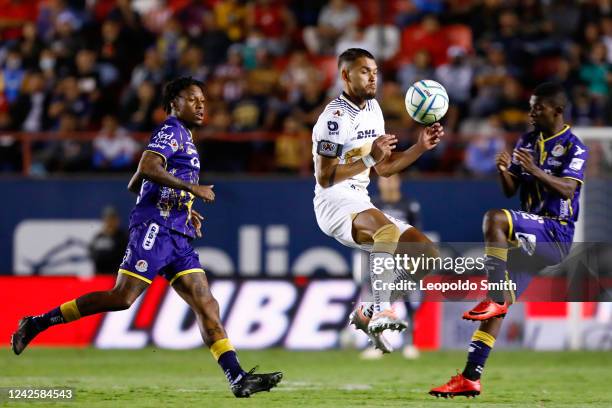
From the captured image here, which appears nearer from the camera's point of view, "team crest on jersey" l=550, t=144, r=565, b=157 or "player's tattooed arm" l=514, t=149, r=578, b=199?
"player's tattooed arm" l=514, t=149, r=578, b=199

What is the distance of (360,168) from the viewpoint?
9133mm

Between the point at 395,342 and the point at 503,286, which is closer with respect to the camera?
the point at 503,286

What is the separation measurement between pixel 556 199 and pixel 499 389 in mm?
2085

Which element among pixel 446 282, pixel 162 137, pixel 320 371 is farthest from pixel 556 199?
pixel 320 371

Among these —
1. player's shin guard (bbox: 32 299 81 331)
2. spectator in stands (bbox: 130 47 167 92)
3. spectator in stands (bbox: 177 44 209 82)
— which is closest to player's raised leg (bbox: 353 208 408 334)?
player's shin guard (bbox: 32 299 81 331)

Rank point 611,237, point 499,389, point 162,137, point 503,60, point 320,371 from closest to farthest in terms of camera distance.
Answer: point 162,137 < point 499,389 < point 320,371 < point 611,237 < point 503,60

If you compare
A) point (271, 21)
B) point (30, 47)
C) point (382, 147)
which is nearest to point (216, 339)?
point (382, 147)

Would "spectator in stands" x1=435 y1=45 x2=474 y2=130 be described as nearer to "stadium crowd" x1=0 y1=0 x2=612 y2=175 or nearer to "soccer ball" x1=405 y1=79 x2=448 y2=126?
"stadium crowd" x1=0 y1=0 x2=612 y2=175

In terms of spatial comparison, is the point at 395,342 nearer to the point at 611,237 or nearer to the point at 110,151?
the point at 611,237

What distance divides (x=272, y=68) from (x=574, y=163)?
9947mm

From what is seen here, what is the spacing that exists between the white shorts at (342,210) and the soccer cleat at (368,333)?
1.76ft

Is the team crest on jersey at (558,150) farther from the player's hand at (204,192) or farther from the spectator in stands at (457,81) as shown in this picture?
the spectator in stands at (457,81)

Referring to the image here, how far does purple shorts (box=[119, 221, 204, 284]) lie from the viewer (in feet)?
30.3

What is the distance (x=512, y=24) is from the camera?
18625 mm
